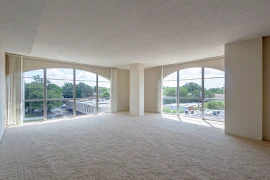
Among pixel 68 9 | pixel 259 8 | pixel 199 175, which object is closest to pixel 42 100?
pixel 68 9

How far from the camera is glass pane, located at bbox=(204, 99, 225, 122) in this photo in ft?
19.4

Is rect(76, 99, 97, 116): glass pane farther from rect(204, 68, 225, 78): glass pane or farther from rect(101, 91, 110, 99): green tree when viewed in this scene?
rect(204, 68, 225, 78): glass pane

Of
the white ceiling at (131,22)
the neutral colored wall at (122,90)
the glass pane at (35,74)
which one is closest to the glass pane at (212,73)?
the white ceiling at (131,22)

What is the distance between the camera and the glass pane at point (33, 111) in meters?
5.75

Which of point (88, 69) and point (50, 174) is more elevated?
point (88, 69)

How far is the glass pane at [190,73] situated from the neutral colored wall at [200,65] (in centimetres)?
19

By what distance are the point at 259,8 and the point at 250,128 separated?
283 centimetres

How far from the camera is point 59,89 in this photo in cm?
648

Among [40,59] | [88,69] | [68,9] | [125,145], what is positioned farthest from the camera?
[88,69]

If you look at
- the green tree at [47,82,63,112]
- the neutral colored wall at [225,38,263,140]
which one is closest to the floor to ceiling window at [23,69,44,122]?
the green tree at [47,82,63,112]

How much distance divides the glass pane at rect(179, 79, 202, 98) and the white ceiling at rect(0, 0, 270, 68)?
8.95ft

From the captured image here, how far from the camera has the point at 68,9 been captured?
2.30 metres

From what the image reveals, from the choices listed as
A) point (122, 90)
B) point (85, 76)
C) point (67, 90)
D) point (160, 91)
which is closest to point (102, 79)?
point (85, 76)

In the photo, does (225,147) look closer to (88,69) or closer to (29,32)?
(29,32)
